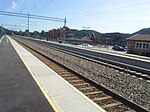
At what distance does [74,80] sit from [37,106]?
4212 millimetres

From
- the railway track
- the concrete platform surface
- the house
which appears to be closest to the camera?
the concrete platform surface

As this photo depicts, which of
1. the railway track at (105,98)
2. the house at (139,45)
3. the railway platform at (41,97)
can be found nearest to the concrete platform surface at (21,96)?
the railway platform at (41,97)

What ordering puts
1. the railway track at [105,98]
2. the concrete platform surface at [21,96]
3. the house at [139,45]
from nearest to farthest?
the concrete platform surface at [21,96] < the railway track at [105,98] < the house at [139,45]

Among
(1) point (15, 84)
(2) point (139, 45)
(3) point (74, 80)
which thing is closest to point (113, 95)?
(3) point (74, 80)

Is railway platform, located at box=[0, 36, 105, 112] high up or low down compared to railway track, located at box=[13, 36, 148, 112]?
up

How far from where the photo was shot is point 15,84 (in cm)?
845

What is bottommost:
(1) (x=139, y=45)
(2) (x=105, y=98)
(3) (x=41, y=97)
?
(2) (x=105, y=98)

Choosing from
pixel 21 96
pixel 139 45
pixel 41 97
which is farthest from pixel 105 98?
pixel 139 45

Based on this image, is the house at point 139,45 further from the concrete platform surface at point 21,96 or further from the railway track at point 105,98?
the concrete platform surface at point 21,96

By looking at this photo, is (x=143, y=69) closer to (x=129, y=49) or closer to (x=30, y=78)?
(x=30, y=78)

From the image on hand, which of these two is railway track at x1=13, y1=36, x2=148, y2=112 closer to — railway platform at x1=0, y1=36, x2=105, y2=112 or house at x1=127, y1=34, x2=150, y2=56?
railway platform at x1=0, y1=36, x2=105, y2=112

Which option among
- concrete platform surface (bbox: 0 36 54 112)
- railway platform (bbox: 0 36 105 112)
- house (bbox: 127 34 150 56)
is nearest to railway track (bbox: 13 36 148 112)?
railway platform (bbox: 0 36 105 112)

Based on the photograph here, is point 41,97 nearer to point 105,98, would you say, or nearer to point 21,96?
point 21,96

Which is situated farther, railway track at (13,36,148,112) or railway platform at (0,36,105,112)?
railway track at (13,36,148,112)
